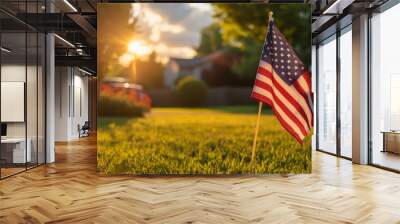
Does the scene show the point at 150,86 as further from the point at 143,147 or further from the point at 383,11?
the point at 383,11

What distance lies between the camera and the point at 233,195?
16.5ft

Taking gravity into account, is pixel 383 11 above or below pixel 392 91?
above

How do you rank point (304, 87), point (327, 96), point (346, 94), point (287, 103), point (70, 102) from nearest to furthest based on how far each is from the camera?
1. point (287, 103)
2. point (304, 87)
3. point (346, 94)
4. point (327, 96)
5. point (70, 102)

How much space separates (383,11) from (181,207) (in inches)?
215

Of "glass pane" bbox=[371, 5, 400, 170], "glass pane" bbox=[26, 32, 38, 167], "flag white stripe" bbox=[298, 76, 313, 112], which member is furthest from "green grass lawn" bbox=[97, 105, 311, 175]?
"glass pane" bbox=[371, 5, 400, 170]

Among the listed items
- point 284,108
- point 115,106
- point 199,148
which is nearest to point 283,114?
point 284,108

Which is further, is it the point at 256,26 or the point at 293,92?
the point at 256,26

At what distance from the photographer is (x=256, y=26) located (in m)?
6.32

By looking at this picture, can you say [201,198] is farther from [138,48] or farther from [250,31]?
[250,31]

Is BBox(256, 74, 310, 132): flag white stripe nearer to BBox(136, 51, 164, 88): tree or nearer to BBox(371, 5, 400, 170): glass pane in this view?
BBox(136, 51, 164, 88): tree

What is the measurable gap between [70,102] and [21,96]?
502cm

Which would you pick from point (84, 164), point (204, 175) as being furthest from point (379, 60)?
point (84, 164)

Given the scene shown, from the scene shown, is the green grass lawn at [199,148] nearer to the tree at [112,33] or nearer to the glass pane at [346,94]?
the tree at [112,33]

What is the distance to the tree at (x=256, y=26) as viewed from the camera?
6258 millimetres
